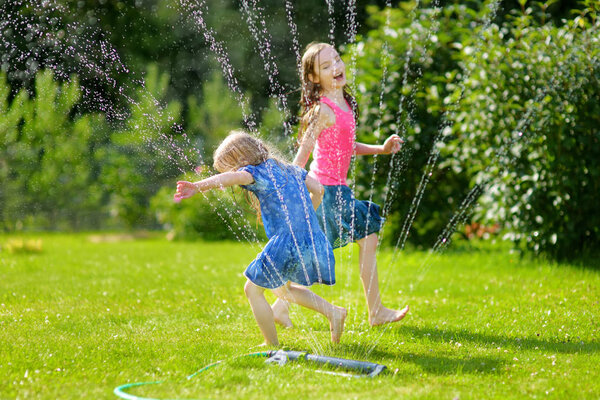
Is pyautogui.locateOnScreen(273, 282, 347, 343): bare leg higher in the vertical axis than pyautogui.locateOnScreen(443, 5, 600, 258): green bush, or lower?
lower

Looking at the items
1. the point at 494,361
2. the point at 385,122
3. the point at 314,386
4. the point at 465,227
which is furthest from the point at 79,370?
the point at 465,227

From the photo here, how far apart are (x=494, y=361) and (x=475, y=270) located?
9.67 feet

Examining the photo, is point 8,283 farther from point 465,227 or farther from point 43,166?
point 43,166

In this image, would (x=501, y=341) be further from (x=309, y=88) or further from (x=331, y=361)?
(x=309, y=88)

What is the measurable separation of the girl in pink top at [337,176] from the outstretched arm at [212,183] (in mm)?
654

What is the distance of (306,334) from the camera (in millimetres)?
3471

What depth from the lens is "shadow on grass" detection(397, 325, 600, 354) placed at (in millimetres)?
3099

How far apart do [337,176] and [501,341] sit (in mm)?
1200

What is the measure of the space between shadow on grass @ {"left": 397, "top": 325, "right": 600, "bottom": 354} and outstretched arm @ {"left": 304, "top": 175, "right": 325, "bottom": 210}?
871 millimetres

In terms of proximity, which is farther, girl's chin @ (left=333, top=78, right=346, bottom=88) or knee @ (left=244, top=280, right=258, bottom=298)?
girl's chin @ (left=333, top=78, right=346, bottom=88)

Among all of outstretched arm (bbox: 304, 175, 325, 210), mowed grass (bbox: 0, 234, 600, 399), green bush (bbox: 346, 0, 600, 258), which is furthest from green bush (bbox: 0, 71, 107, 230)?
outstretched arm (bbox: 304, 175, 325, 210)

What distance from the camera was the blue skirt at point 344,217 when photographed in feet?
11.8

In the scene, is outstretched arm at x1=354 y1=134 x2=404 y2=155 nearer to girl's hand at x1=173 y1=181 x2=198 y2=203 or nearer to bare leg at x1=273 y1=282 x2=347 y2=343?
bare leg at x1=273 y1=282 x2=347 y2=343

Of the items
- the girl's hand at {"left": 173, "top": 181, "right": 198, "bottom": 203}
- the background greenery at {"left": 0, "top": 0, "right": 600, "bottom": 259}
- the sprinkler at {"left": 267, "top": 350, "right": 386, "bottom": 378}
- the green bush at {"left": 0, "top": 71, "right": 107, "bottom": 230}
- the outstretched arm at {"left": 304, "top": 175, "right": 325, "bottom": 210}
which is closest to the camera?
the sprinkler at {"left": 267, "top": 350, "right": 386, "bottom": 378}
